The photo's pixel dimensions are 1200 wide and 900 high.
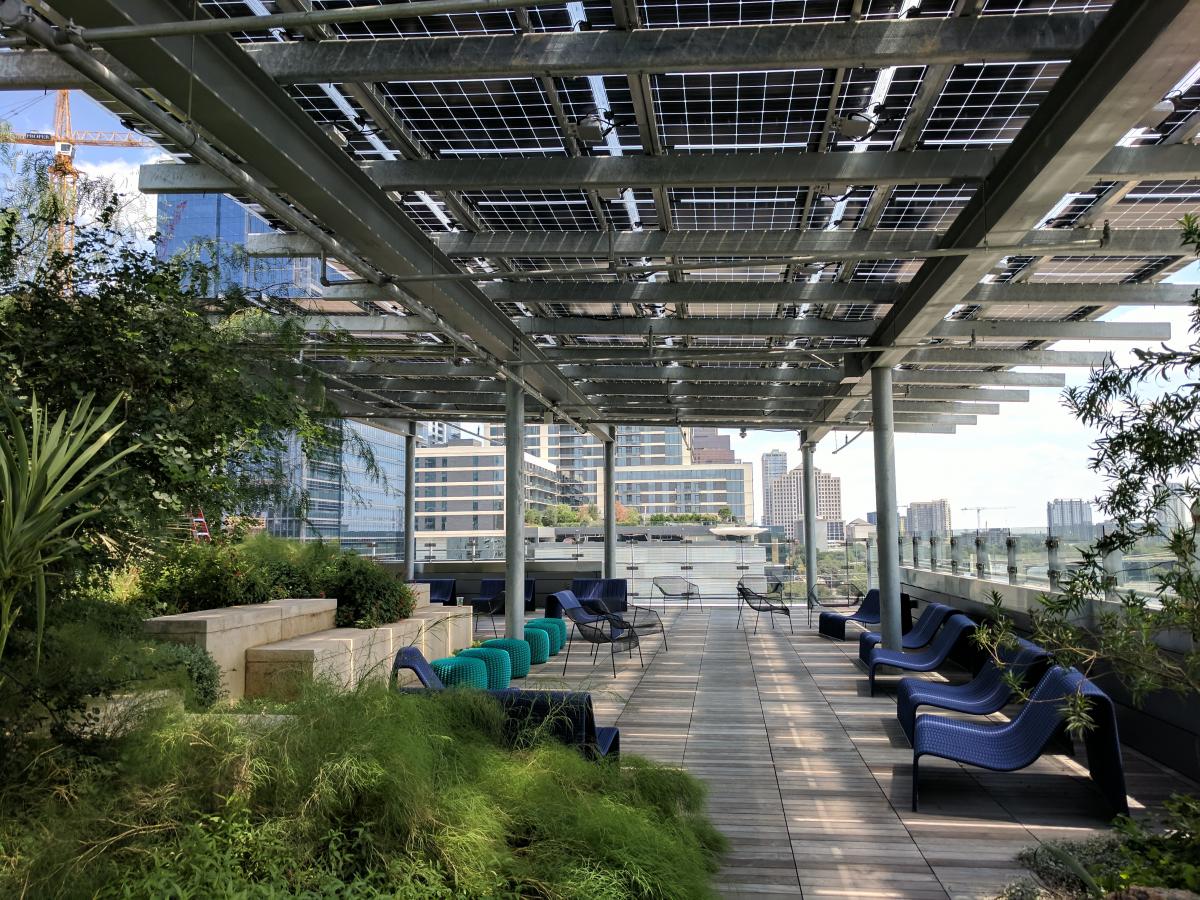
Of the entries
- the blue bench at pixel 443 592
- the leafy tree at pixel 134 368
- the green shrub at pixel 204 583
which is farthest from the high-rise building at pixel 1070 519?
the blue bench at pixel 443 592

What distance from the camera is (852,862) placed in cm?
420

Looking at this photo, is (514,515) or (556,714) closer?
(556,714)

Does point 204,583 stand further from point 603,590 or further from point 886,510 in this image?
point 603,590

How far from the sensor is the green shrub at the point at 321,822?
275 cm

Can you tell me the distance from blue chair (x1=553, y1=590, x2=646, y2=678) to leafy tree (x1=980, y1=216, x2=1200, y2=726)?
6.95 m

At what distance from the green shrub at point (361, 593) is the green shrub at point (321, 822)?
513 centimetres

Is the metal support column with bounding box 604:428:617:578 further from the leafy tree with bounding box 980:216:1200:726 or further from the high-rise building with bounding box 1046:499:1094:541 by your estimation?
the leafy tree with bounding box 980:216:1200:726

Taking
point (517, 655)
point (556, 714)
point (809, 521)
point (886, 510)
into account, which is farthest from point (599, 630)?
point (809, 521)

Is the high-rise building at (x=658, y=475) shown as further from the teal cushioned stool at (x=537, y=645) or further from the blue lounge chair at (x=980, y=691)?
the blue lounge chair at (x=980, y=691)

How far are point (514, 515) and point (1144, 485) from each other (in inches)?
352

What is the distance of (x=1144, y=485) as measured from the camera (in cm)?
301

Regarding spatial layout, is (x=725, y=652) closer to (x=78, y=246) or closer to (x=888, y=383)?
(x=888, y=383)

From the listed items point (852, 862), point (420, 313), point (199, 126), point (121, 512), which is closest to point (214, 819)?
point (121, 512)

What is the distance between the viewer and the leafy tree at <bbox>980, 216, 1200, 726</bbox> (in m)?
2.81
